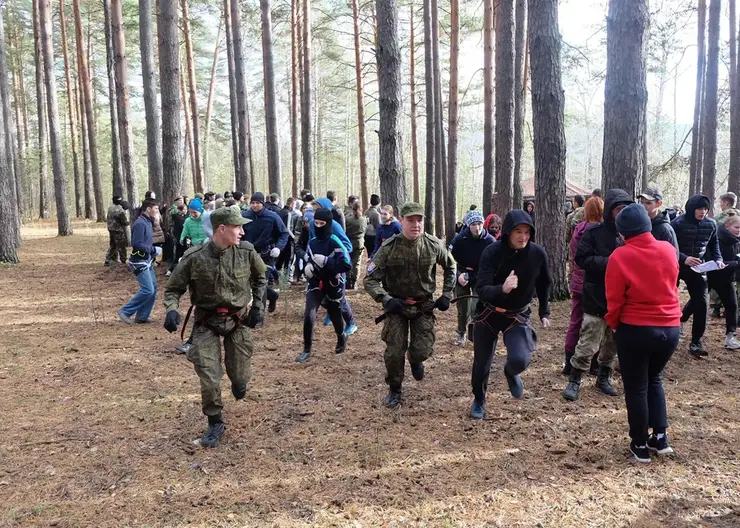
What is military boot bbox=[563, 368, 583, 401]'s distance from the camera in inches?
205

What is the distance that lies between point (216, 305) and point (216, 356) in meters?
0.46

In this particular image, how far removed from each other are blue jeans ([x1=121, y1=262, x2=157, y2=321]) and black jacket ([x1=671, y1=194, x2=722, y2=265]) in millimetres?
7908

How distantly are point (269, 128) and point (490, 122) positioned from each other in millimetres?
7303

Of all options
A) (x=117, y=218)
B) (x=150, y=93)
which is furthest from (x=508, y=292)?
(x=150, y=93)

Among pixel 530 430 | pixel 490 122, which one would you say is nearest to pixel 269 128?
pixel 490 122

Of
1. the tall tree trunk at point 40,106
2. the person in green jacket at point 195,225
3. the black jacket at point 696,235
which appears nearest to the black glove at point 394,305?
the black jacket at point 696,235

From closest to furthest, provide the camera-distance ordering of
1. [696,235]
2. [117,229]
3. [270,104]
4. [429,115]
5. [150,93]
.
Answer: [696,235], [117,229], [150,93], [270,104], [429,115]

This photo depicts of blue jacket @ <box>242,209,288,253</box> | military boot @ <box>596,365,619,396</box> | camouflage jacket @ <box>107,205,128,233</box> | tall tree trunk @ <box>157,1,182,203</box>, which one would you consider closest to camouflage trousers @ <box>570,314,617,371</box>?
military boot @ <box>596,365,619,396</box>

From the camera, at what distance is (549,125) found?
904 cm

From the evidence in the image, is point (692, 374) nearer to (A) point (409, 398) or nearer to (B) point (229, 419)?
(A) point (409, 398)

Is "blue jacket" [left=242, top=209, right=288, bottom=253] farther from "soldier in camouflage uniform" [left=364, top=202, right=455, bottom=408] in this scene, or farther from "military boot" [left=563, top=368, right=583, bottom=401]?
"military boot" [left=563, top=368, right=583, bottom=401]

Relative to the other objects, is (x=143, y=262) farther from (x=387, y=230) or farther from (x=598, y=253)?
(x=598, y=253)

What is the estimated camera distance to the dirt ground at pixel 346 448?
3.45m

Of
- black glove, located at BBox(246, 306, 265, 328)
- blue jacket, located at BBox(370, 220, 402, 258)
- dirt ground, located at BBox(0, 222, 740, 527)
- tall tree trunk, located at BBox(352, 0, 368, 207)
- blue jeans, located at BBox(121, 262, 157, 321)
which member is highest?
tall tree trunk, located at BBox(352, 0, 368, 207)
